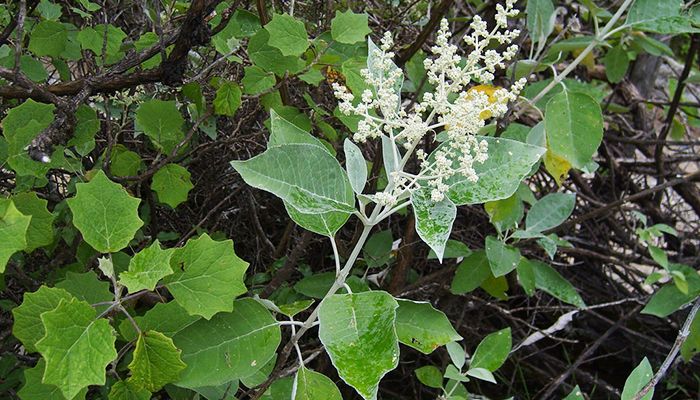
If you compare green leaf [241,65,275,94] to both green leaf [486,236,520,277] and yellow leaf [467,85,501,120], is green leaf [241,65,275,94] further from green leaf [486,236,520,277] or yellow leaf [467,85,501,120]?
green leaf [486,236,520,277]

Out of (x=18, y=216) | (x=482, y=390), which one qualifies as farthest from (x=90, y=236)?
(x=482, y=390)

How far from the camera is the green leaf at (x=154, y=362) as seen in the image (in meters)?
0.87

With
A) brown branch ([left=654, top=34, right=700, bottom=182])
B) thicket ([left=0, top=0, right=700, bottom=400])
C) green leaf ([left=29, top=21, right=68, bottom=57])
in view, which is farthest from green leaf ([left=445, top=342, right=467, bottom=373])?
brown branch ([left=654, top=34, right=700, bottom=182])

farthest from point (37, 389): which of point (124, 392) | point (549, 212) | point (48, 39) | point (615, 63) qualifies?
point (615, 63)

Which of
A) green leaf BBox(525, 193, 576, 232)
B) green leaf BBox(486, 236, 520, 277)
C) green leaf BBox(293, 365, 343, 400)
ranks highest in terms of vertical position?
green leaf BBox(293, 365, 343, 400)

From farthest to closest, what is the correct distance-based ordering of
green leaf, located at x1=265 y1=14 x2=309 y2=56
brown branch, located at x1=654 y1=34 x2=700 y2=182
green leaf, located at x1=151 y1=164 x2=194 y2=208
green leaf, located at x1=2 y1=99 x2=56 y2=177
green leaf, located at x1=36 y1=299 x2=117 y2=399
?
brown branch, located at x1=654 y1=34 x2=700 y2=182 → green leaf, located at x1=151 y1=164 x2=194 y2=208 → green leaf, located at x1=265 y1=14 x2=309 y2=56 → green leaf, located at x1=2 y1=99 x2=56 y2=177 → green leaf, located at x1=36 y1=299 x2=117 y2=399

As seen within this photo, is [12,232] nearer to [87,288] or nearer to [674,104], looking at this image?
[87,288]

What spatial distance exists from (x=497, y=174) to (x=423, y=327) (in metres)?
0.27

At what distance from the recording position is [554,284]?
1587 millimetres

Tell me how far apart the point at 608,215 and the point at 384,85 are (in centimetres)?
131

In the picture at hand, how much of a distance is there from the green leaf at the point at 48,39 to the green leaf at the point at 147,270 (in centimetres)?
54

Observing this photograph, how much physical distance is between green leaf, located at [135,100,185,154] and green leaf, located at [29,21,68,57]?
0.19 m

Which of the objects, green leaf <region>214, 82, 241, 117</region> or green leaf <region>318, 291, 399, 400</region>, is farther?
green leaf <region>214, 82, 241, 117</region>

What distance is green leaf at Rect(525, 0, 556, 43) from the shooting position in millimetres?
1490
